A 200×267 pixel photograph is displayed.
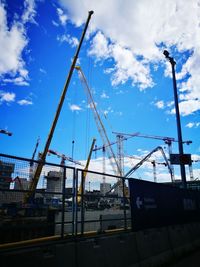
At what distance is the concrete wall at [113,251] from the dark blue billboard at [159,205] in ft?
1.00

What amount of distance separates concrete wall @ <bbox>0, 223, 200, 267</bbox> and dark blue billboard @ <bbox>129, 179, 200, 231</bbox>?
0.30 metres

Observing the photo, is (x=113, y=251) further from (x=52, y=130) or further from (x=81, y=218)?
(x=52, y=130)

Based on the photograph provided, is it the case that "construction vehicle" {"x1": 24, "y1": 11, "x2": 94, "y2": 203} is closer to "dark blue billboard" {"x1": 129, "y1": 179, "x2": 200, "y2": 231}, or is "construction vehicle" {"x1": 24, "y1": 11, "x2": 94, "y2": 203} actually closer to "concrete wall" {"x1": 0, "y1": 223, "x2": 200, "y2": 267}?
"concrete wall" {"x1": 0, "y1": 223, "x2": 200, "y2": 267}

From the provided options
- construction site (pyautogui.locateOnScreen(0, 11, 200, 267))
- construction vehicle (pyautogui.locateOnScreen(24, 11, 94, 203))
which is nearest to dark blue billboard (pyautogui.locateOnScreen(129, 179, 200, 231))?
construction site (pyautogui.locateOnScreen(0, 11, 200, 267))

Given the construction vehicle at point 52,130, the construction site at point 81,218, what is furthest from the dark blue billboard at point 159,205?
the construction vehicle at point 52,130

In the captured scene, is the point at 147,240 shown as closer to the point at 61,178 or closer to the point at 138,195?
the point at 138,195

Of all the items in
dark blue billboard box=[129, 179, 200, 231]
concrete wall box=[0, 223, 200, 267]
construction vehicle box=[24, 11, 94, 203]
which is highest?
construction vehicle box=[24, 11, 94, 203]

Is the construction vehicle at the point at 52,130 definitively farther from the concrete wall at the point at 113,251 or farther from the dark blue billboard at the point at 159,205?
the dark blue billboard at the point at 159,205

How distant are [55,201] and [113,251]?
203cm

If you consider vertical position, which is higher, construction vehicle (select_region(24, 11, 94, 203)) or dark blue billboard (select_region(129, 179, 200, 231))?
construction vehicle (select_region(24, 11, 94, 203))

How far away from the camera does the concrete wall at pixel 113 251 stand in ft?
14.9

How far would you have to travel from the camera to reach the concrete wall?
4.53 meters

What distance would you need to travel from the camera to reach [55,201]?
5750mm

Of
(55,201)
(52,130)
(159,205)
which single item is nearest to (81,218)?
(55,201)
